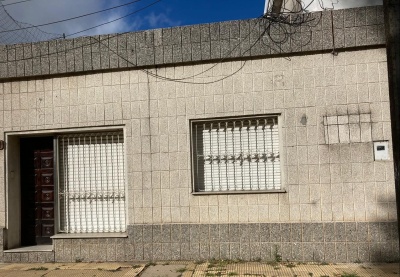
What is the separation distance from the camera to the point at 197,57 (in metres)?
6.09

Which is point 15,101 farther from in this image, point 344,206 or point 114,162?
point 344,206

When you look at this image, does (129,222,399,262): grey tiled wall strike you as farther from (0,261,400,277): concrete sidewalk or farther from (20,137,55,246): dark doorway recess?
(20,137,55,246): dark doorway recess

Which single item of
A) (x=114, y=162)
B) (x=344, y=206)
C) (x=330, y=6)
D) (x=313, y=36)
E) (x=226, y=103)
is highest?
(x=330, y=6)

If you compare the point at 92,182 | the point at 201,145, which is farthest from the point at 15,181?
the point at 201,145

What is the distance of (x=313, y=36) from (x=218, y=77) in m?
1.59

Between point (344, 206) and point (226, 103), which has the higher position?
point (226, 103)

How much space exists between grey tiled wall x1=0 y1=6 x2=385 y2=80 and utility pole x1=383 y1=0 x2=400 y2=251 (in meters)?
2.39

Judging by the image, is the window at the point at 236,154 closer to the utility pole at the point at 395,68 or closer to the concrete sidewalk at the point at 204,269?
the concrete sidewalk at the point at 204,269

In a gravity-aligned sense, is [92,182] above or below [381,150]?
below

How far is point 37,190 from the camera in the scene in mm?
6777

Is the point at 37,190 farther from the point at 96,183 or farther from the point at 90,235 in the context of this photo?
the point at 90,235

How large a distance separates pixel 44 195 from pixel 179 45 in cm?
355

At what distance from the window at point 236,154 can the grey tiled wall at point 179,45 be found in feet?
3.62

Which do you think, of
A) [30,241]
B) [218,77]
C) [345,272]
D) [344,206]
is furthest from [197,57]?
[30,241]
